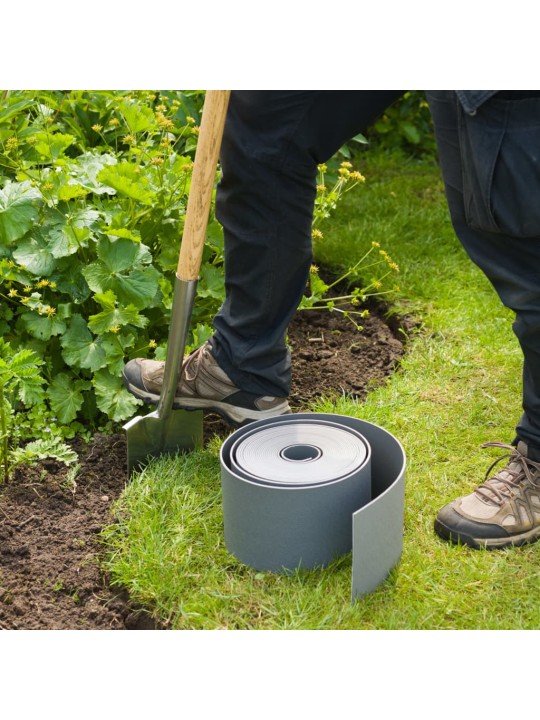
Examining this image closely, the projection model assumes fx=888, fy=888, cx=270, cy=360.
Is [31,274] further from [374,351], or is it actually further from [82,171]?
[374,351]

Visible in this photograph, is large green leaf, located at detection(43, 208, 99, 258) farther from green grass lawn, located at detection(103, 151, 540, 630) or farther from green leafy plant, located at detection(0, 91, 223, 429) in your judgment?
green grass lawn, located at detection(103, 151, 540, 630)

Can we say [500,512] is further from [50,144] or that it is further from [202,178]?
[50,144]

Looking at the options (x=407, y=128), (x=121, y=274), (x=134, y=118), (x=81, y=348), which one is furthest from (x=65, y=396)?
(x=407, y=128)

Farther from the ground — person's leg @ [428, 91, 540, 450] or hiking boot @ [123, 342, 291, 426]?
person's leg @ [428, 91, 540, 450]

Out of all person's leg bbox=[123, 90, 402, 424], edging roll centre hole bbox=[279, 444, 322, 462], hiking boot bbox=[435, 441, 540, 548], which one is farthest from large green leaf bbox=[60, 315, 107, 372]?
hiking boot bbox=[435, 441, 540, 548]

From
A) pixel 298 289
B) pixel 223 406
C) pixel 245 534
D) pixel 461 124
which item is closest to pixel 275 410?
pixel 223 406

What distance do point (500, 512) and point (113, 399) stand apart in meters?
1.18

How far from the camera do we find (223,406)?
264cm

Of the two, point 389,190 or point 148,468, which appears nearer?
point 148,468

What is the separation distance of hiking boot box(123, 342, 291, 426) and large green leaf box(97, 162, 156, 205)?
0.50 meters

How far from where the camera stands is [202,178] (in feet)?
7.45

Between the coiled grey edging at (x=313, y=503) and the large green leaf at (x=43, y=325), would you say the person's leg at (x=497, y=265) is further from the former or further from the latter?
the large green leaf at (x=43, y=325)

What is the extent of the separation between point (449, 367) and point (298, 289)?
78 centimetres

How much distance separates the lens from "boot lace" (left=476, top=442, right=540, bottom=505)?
7.56 ft
